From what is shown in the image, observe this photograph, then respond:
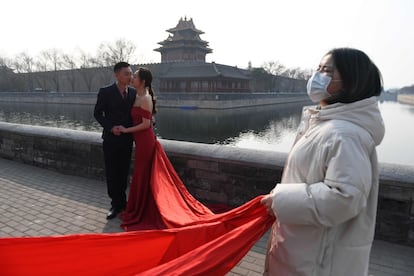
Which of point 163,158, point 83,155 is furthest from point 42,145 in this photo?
point 163,158

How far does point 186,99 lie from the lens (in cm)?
3675

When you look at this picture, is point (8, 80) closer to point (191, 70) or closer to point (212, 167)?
point (191, 70)

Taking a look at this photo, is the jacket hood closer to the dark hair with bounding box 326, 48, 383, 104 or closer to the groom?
the dark hair with bounding box 326, 48, 383, 104

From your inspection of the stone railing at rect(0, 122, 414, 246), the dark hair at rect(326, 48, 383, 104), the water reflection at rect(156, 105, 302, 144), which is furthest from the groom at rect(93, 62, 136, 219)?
the water reflection at rect(156, 105, 302, 144)

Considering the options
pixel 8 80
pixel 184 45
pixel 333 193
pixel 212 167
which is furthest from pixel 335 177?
pixel 8 80

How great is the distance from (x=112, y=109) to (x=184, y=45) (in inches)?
1946

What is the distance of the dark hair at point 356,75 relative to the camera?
4.08 feet

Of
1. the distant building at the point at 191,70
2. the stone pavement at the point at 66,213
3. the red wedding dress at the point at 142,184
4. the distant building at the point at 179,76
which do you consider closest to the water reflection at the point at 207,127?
the distant building at the point at 191,70

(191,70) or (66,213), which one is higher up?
(191,70)

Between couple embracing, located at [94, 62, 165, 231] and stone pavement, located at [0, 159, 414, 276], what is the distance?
0.26 meters

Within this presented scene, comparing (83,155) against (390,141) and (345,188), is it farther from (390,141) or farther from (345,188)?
(390,141)

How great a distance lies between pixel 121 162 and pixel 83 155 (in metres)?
1.69

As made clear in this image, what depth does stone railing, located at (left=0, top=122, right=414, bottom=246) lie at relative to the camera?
285cm

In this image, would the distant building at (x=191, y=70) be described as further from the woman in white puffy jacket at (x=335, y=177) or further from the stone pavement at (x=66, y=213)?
the woman in white puffy jacket at (x=335, y=177)
